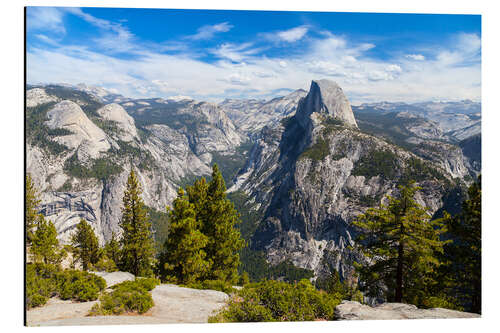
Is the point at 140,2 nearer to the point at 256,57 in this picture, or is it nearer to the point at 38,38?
the point at 38,38

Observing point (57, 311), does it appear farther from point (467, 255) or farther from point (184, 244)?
point (467, 255)

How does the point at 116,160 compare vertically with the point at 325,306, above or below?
above

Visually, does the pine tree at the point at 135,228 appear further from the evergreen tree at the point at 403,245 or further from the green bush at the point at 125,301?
the evergreen tree at the point at 403,245

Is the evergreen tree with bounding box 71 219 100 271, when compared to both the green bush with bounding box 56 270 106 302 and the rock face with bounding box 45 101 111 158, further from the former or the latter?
the rock face with bounding box 45 101 111 158

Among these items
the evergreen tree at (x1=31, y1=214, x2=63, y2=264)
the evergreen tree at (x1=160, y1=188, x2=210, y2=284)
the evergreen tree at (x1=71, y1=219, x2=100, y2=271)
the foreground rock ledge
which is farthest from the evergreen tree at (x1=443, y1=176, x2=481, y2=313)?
the evergreen tree at (x1=71, y1=219, x2=100, y2=271)
